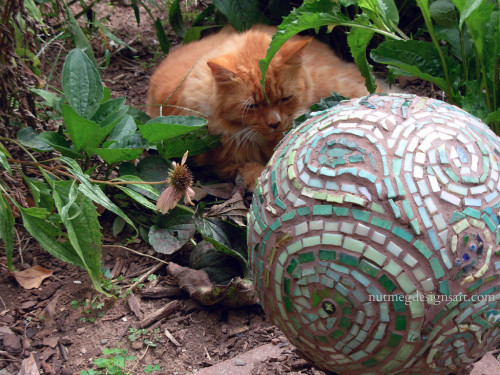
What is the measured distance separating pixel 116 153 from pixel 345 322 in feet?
4.51

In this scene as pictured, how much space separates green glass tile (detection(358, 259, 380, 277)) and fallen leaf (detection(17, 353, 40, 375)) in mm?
1271

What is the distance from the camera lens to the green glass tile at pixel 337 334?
1.36 meters

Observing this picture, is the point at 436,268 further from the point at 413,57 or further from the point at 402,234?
the point at 413,57

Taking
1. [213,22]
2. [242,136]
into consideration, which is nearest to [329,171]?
[242,136]

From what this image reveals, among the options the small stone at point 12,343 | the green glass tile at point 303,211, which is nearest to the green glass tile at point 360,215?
the green glass tile at point 303,211

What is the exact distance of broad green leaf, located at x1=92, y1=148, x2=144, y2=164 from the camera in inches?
92.4

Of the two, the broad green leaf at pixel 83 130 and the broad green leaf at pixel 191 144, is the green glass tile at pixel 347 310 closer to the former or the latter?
the broad green leaf at pixel 83 130

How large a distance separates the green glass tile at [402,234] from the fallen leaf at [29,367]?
4.49 ft

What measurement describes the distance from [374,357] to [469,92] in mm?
1385

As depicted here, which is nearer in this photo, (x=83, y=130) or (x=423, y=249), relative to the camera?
(x=423, y=249)

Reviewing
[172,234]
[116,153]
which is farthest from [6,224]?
[172,234]

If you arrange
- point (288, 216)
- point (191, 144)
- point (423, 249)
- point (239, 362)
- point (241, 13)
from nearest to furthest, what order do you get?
1. point (423, 249)
2. point (288, 216)
3. point (239, 362)
4. point (191, 144)
5. point (241, 13)

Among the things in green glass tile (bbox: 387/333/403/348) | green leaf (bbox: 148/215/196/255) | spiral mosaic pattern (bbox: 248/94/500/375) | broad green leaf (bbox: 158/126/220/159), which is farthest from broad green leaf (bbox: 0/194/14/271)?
green glass tile (bbox: 387/333/403/348)

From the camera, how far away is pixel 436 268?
4.21 feet
